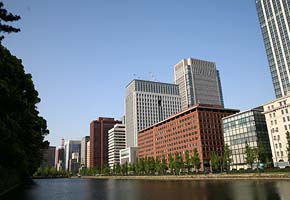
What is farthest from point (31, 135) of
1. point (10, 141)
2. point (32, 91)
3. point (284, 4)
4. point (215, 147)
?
point (284, 4)

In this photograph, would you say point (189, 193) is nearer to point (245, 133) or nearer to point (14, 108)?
point (14, 108)

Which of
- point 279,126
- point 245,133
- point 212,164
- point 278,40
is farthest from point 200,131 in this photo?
point 278,40

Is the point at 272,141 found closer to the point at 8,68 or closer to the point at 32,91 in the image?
the point at 32,91

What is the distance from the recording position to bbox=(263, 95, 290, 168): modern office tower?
3942 inches

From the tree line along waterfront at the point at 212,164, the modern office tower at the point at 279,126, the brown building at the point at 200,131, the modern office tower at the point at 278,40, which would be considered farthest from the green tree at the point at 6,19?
the modern office tower at the point at 278,40

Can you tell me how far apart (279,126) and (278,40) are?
79.3m

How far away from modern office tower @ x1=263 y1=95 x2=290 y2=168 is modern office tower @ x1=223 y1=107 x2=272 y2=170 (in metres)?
6.86

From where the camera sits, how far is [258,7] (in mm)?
178250

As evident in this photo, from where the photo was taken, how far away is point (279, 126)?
10300cm

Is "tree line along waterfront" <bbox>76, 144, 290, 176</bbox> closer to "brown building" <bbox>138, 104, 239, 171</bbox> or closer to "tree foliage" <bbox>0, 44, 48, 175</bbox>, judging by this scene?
"brown building" <bbox>138, 104, 239, 171</bbox>

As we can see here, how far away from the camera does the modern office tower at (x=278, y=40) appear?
15600cm

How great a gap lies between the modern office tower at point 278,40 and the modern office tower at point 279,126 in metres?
55.3

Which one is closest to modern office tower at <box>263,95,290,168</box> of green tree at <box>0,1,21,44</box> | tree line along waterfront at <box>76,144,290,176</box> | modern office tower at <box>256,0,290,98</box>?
tree line along waterfront at <box>76,144,290,176</box>

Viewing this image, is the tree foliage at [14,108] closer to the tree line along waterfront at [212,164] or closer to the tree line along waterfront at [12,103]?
the tree line along waterfront at [12,103]
